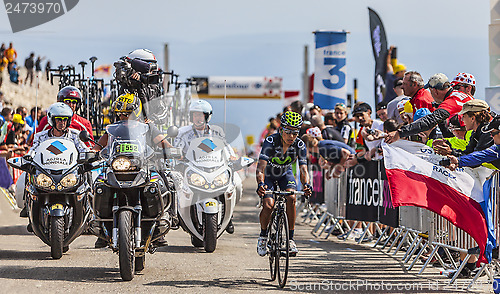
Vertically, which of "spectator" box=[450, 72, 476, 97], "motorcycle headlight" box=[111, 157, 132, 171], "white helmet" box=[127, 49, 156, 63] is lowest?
"motorcycle headlight" box=[111, 157, 132, 171]

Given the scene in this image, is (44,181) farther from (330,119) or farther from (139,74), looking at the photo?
(330,119)

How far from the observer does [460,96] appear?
1055cm

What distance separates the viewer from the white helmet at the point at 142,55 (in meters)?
12.9

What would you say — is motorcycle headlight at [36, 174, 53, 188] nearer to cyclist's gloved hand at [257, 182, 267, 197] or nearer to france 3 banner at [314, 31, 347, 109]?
cyclist's gloved hand at [257, 182, 267, 197]

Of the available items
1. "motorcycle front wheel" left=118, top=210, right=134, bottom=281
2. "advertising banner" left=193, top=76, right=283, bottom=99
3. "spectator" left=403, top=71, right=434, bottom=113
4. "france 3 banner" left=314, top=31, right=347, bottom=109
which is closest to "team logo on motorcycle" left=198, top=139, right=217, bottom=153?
"spectator" left=403, top=71, right=434, bottom=113

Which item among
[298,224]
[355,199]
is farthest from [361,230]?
[298,224]

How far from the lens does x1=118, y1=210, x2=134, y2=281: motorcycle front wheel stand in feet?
29.8

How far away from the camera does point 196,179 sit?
12.2m

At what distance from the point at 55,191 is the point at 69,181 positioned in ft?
0.68

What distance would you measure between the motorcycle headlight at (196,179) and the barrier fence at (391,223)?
2.60 m

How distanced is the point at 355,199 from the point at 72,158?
4.86 m

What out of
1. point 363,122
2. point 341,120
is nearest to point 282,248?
point 363,122

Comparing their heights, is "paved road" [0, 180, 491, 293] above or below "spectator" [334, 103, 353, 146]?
below

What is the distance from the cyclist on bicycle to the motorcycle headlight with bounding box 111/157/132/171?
1518 mm
